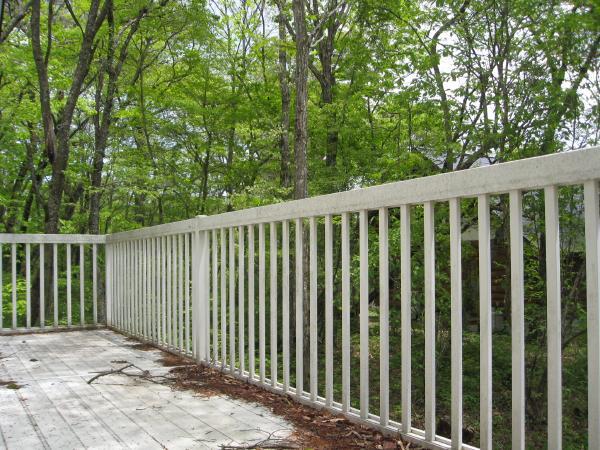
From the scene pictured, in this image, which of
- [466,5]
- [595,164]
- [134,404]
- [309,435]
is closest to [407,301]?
[309,435]

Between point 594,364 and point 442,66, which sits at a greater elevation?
point 442,66

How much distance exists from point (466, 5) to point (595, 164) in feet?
18.3

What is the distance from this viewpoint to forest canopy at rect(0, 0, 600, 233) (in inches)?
212

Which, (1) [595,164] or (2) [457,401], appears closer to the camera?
(1) [595,164]

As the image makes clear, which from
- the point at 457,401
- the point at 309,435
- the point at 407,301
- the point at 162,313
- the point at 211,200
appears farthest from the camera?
the point at 211,200

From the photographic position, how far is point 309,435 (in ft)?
6.86

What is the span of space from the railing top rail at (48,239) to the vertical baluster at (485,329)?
15.3 ft

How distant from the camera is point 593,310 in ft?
4.43

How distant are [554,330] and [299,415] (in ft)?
4.23

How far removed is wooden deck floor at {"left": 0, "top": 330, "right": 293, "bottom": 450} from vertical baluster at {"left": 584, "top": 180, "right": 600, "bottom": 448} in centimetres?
117

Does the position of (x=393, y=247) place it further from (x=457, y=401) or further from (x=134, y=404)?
(x=457, y=401)

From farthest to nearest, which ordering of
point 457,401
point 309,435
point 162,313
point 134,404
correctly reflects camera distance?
1. point 162,313
2. point 134,404
3. point 309,435
4. point 457,401

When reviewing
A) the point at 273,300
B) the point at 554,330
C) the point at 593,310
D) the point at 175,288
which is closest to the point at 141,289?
the point at 175,288

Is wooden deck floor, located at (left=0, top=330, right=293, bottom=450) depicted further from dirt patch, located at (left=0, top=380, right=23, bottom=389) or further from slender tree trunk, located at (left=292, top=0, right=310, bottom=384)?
slender tree trunk, located at (left=292, top=0, right=310, bottom=384)
